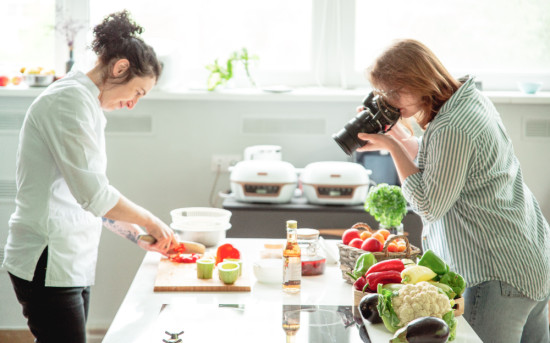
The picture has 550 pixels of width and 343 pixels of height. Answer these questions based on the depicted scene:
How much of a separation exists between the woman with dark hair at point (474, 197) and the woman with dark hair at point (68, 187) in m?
0.73

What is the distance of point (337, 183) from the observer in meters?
3.01

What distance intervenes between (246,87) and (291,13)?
0.47 metres

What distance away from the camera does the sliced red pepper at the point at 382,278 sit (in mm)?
1534

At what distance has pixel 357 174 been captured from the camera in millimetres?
3016

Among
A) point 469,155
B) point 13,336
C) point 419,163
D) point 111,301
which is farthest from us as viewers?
point 111,301

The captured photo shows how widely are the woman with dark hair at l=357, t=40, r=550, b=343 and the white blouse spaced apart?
80 centimetres

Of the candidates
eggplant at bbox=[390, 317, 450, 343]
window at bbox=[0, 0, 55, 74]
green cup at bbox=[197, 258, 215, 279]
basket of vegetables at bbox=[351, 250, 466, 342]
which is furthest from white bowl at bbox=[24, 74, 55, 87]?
eggplant at bbox=[390, 317, 450, 343]

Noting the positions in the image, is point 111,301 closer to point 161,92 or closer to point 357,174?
point 161,92

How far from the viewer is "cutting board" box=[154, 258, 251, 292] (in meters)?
1.80

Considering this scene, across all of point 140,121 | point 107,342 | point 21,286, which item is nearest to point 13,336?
point 140,121

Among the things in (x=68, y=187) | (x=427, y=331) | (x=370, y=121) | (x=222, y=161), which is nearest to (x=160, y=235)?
(x=68, y=187)

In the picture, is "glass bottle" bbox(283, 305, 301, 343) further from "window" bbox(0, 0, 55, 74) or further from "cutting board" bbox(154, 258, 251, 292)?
"window" bbox(0, 0, 55, 74)

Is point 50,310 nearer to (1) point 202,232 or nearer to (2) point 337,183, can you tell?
(1) point 202,232

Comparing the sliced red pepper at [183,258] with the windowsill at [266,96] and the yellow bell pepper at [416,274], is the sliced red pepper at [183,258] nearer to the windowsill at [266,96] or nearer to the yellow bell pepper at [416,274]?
the yellow bell pepper at [416,274]
